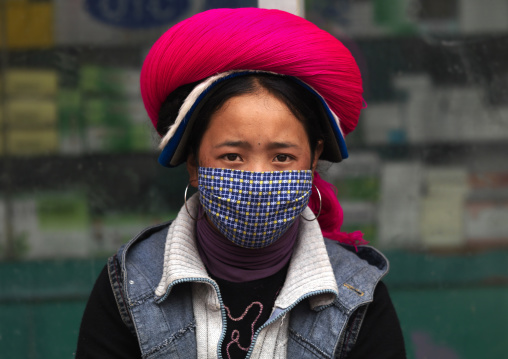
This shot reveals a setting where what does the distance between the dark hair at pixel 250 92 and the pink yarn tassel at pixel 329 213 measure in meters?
0.27

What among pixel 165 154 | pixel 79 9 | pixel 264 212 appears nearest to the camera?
pixel 264 212

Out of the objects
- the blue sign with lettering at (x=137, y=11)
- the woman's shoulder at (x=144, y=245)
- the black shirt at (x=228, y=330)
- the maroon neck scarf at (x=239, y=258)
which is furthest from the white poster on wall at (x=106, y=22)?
the black shirt at (x=228, y=330)

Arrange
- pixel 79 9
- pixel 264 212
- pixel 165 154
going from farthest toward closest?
pixel 79 9 → pixel 165 154 → pixel 264 212

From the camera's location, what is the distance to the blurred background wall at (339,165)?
3.45 metres

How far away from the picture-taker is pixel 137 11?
341 centimetres

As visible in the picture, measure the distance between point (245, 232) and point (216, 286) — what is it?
178mm

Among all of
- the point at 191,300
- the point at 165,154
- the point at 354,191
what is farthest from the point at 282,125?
the point at 354,191

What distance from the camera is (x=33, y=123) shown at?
3471mm

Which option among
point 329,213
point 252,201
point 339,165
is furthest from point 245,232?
point 339,165

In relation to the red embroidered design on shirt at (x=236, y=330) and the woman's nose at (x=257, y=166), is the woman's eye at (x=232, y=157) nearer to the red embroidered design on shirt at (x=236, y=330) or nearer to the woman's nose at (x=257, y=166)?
the woman's nose at (x=257, y=166)

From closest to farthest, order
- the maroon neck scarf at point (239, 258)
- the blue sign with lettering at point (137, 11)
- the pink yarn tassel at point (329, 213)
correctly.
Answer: the maroon neck scarf at point (239, 258) → the pink yarn tassel at point (329, 213) → the blue sign with lettering at point (137, 11)

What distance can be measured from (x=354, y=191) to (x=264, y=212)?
1.69 m

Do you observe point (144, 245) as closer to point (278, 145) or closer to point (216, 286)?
→ point (216, 286)

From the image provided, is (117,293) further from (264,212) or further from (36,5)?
(36,5)
